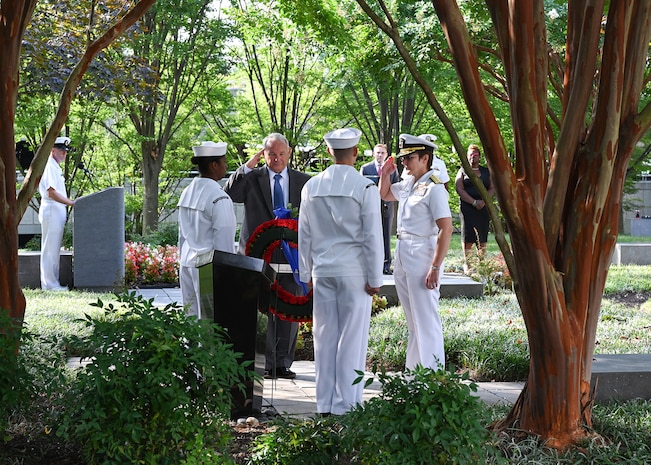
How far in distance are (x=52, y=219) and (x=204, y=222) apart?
7496 mm

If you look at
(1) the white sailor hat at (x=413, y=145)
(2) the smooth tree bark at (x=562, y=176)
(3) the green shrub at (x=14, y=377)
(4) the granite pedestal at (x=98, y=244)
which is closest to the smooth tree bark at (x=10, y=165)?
(3) the green shrub at (x=14, y=377)

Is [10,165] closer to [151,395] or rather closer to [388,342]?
[151,395]

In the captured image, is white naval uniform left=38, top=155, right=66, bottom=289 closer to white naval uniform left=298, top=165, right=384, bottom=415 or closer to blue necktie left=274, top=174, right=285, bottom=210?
blue necktie left=274, top=174, right=285, bottom=210

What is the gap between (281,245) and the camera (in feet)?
25.1

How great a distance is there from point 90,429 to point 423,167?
4.32 metres

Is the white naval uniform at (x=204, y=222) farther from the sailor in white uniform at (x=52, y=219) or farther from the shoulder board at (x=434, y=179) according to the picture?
the sailor in white uniform at (x=52, y=219)

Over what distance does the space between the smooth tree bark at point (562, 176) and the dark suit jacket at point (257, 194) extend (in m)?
3.54

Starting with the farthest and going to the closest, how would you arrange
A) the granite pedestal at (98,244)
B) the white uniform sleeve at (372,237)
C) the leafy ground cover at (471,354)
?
the granite pedestal at (98,244)
the white uniform sleeve at (372,237)
the leafy ground cover at (471,354)

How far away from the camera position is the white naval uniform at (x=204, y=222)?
24.1 ft

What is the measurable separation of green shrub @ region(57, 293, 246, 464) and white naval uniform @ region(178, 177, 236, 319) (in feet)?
9.96

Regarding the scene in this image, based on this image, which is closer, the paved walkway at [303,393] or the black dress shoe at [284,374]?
the paved walkway at [303,393]

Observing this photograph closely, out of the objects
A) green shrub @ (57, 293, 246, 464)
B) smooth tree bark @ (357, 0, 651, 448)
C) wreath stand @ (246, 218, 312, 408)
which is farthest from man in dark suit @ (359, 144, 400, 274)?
green shrub @ (57, 293, 246, 464)

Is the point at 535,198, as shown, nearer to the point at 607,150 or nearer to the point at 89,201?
the point at 607,150

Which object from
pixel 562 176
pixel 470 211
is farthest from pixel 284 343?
pixel 470 211
